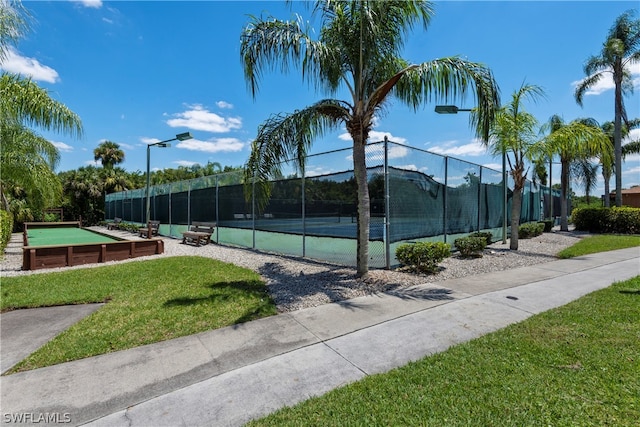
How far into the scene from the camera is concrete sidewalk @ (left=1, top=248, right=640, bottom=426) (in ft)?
8.07

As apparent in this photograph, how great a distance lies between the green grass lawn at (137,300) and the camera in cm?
358

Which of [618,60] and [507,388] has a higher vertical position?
[618,60]

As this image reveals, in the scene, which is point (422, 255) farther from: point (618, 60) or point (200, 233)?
point (618, 60)

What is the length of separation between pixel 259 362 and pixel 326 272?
4.02 meters

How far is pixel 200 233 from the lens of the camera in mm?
12484

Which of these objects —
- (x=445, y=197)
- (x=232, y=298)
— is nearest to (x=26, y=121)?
(x=232, y=298)

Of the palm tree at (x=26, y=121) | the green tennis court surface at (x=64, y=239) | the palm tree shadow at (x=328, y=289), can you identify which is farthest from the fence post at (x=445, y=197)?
the green tennis court surface at (x=64, y=239)

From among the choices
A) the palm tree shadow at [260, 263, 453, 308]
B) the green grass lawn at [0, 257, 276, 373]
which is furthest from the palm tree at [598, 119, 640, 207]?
the green grass lawn at [0, 257, 276, 373]

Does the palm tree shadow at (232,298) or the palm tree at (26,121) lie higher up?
the palm tree at (26,121)

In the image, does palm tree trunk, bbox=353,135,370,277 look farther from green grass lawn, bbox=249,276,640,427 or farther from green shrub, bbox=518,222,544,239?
green shrub, bbox=518,222,544,239

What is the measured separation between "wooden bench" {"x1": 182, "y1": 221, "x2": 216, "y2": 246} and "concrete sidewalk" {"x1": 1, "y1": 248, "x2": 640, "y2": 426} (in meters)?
8.87

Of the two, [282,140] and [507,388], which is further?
[282,140]

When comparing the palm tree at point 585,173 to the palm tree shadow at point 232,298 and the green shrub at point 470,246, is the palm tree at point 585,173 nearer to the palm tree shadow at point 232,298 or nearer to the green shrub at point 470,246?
the green shrub at point 470,246

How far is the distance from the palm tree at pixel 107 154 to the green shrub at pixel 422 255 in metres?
37.6
